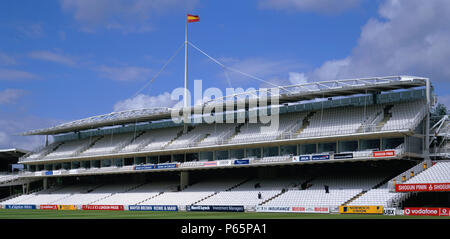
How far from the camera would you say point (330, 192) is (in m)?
45.2

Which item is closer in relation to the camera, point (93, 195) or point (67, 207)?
point (67, 207)

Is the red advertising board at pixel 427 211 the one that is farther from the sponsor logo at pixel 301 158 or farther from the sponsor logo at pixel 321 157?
the sponsor logo at pixel 301 158

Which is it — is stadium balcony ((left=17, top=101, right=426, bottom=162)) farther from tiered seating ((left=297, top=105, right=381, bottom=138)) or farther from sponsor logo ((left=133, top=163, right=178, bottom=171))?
sponsor logo ((left=133, top=163, right=178, bottom=171))

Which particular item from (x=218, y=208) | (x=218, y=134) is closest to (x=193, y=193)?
(x=218, y=134)

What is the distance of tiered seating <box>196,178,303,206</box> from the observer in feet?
161

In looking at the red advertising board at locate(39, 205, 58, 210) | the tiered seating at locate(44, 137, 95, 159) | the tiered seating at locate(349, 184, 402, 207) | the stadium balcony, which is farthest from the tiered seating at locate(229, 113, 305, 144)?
the tiered seating at locate(44, 137, 95, 159)

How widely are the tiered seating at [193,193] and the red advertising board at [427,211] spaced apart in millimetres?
23924

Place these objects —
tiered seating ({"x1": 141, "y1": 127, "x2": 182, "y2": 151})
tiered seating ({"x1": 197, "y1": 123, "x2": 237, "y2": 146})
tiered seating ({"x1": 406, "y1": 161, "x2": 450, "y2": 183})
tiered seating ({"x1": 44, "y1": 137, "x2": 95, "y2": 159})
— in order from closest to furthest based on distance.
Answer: tiered seating ({"x1": 406, "y1": 161, "x2": 450, "y2": 183})
tiered seating ({"x1": 197, "y1": 123, "x2": 237, "y2": 146})
tiered seating ({"x1": 141, "y1": 127, "x2": 182, "y2": 151})
tiered seating ({"x1": 44, "y1": 137, "x2": 95, "y2": 159})

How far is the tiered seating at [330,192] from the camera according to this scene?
43.2 m

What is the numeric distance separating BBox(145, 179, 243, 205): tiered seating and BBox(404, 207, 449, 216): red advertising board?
23924 millimetres

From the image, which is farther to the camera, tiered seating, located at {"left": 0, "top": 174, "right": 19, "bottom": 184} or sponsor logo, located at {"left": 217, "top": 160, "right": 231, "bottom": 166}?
tiered seating, located at {"left": 0, "top": 174, "right": 19, "bottom": 184}

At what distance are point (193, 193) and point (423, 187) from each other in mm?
26908

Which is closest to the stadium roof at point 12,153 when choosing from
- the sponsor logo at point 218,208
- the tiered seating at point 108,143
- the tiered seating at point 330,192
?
the tiered seating at point 108,143

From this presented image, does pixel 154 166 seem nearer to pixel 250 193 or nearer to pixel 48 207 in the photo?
pixel 250 193
